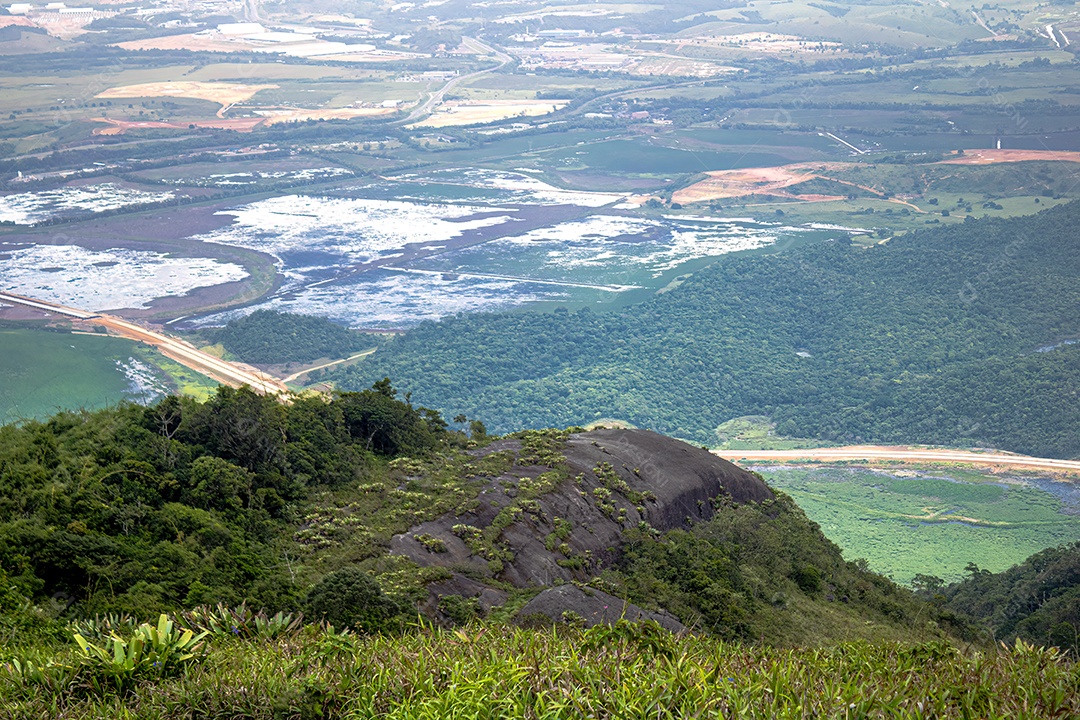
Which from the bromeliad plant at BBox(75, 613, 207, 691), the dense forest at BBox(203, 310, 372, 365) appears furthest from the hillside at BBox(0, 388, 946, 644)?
the dense forest at BBox(203, 310, 372, 365)

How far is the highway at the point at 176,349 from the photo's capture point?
72312 millimetres

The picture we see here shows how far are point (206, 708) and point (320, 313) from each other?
77.3m

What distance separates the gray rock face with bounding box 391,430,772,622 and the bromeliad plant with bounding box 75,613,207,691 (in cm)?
1015

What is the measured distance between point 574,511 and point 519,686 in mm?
18392

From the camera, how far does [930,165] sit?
126 meters

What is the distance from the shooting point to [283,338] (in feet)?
264

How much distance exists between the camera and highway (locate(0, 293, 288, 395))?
72.3m

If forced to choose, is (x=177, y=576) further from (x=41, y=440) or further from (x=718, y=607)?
(x=718, y=607)

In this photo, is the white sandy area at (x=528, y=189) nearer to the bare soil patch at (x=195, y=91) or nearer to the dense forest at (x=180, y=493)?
the bare soil patch at (x=195, y=91)

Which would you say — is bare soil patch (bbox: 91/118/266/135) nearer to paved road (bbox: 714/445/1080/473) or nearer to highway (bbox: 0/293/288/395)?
highway (bbox: 0/293/288/395)

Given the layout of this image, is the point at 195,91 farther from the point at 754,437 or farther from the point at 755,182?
the point at 754,437

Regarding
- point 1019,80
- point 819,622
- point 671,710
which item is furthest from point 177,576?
point 1019,80

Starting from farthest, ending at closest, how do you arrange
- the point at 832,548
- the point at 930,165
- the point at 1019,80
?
1. the point at 1019,80
2. the point at 930,165
3. the point at 832,548

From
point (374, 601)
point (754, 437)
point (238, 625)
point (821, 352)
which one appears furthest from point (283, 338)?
point (238, 625)
